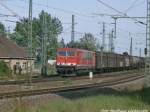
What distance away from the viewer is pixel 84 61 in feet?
200

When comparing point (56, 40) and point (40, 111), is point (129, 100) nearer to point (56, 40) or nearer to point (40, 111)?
point (40, 111)

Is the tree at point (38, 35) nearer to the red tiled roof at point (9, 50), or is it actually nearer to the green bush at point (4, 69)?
the red tiled roof at point (9, 50)

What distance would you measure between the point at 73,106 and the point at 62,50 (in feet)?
136

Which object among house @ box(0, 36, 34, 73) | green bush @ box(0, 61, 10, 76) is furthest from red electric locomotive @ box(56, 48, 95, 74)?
house @ box(0, 36, 34, 73)

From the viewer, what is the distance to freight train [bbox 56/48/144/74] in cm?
5762

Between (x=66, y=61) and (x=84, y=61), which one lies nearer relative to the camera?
(x=66, y=61)

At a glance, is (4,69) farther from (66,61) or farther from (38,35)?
(38,35)

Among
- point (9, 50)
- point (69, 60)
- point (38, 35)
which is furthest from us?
point (38, 35)

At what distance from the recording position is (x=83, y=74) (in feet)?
213

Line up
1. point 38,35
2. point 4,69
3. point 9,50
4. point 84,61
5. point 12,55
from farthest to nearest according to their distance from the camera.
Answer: point 38,35 < point 9,50 < point 12,55 < point 4,69 < point 84,61

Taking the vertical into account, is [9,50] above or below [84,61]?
above

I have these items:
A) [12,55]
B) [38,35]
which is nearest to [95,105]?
[12,55]

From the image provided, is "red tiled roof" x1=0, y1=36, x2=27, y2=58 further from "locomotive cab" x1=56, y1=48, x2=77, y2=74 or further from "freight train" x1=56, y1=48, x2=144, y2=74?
"locomotive cab" x1=56, y1=48, x2=77, y2=74

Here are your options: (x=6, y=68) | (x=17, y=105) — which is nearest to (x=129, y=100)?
(x=17, y=105)
